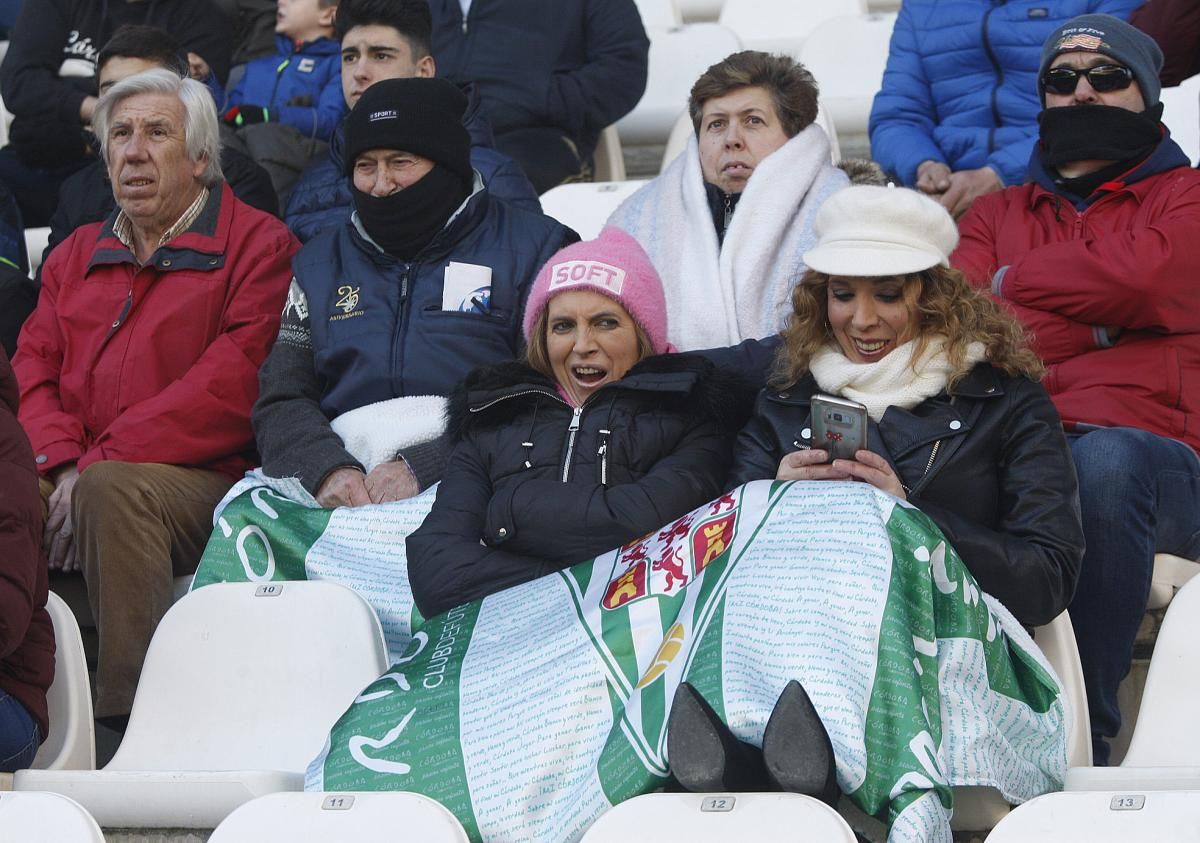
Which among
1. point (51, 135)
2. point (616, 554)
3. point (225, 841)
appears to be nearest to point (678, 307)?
point (616, 554)

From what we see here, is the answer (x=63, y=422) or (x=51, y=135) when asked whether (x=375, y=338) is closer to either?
(x=63, y=422)

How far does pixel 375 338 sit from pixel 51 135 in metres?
2.09

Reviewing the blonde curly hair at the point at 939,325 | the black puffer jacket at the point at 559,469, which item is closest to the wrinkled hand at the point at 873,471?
the blonde curly hair at the point at 939,325

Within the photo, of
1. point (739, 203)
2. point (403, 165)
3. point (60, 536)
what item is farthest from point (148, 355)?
point (739, 203)

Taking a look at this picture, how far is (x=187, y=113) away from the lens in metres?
4.52

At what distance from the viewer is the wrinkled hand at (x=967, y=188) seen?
457cm

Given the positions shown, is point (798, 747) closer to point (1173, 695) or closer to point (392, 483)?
point (1173, 695)

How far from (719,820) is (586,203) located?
307 centimetres

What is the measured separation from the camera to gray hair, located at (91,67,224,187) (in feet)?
14.8

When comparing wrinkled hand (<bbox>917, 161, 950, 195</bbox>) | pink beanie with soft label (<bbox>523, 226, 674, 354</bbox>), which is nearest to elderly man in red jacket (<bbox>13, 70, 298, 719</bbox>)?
pink beanie with soft label (<bbox>523, 226, 674, 354</bbox>)

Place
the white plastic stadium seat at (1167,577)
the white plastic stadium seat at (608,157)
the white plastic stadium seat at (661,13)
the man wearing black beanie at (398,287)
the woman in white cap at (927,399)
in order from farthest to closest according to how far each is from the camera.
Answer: the white plastic stadium seat at (661,13), the white plastic stadium seat at (608,157), the man wearing black beanie at (398,287), the white plastic stadium seat at (1167,577), the woman in white cap at (927,399)

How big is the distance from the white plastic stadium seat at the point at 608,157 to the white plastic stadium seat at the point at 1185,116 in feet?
5.81

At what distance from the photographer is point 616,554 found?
10.3 feet

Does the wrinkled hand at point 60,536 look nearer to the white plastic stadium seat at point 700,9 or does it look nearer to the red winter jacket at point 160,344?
the red winter jacket at point 160,344
